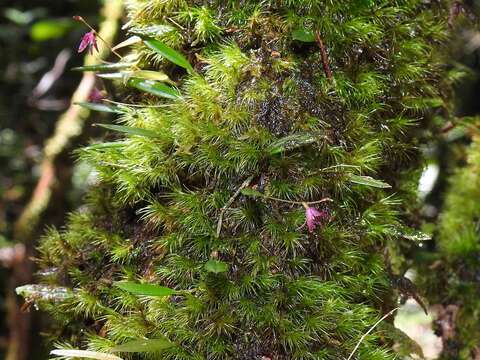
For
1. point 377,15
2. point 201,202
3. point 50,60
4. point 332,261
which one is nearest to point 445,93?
point 377,15

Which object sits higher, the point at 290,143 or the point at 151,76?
the point at 151,76

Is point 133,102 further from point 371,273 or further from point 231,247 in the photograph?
point 371,273

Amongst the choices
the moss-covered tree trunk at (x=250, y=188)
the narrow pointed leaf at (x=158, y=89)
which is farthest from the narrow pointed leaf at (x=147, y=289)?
the narrow pointed leaf at (x=158, y=89)

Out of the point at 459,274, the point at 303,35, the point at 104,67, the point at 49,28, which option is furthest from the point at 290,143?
the point at 49,28

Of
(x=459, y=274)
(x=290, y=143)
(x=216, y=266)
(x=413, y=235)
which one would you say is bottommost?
(x=459, y=274)

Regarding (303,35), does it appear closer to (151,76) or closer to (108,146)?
(151,76)
